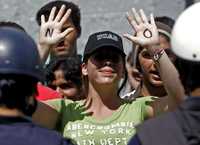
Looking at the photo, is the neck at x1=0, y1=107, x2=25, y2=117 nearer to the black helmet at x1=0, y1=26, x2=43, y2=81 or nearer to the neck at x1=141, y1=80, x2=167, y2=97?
the black helmet at x1=0, y1=26, x2=43, y2=81

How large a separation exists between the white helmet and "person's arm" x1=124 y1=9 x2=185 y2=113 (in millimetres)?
744

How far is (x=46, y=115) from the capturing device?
16.0 ft

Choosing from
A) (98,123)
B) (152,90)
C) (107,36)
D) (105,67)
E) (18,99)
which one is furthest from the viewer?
(152,90)

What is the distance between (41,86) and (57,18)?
0.43 m

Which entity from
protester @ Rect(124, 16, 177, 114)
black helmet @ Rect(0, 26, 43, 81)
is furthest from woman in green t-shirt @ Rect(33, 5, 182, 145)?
black helmet @ Rect(0, 26, 43, 81)

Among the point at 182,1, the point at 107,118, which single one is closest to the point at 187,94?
the point at 107,118

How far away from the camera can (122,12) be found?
8461 millimetres

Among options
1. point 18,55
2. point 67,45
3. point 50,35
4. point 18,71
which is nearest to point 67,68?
point 67,45

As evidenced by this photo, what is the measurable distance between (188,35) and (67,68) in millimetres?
2271

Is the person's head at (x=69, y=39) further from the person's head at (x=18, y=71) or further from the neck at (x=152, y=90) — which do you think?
the person's head at (x=18, y=71)

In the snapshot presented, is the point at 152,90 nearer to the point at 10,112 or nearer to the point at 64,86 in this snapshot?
the point at 64,86

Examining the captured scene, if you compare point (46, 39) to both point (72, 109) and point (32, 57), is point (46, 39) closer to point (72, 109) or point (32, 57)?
point (72, 109)

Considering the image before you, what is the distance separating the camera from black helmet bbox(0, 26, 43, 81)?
12.1 feet

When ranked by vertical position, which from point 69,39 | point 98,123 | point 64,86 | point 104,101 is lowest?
point 98,123
